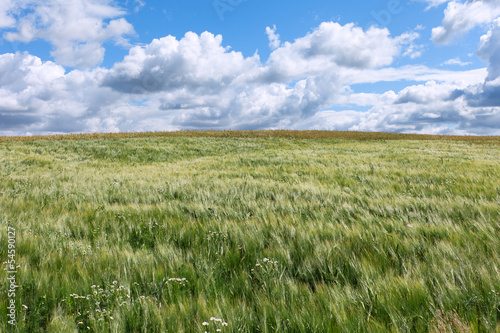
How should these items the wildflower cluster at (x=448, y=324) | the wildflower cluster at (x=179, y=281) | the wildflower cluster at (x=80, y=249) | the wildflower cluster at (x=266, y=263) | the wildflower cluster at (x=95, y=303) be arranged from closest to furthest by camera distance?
the wildflower cluster at (x=448, y=324) < the wildflower cluster at (x=95, y=303) < the wildflower cluster at (x=179, y=281) < the wildflower cluster at (x=266, y=263) < the wildflower cluster at (x=80, y=249)

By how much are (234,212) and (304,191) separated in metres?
2.14

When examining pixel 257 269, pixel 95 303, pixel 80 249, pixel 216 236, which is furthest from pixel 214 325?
pixel 80 249

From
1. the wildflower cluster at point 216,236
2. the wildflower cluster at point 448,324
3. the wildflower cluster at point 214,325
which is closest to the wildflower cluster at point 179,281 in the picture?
the wildflower cluster at point 214,325

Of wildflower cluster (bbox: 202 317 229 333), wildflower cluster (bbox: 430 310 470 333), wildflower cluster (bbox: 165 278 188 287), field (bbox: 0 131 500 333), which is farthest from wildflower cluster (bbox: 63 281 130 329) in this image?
wildflower cluster (bbox: 430 310 470 333)

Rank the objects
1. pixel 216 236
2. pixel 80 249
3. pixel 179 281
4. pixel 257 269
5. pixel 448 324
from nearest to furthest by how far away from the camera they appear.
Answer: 1. pixel 448 324
2. pixel 179 281
3. pixel 257 269
4. pixel 80 249
5. pixel 216 236

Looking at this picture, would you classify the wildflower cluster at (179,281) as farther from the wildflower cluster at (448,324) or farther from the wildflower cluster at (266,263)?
the wildflower cluster at (448,324)

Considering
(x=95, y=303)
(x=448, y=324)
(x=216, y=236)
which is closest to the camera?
(x=448, y=324)

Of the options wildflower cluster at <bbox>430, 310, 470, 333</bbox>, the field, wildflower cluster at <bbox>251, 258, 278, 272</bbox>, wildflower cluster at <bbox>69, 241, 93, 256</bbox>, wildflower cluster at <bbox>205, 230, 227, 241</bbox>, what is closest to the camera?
wildflower cluster at <bbox>430, 310, 470, 333</bbox>

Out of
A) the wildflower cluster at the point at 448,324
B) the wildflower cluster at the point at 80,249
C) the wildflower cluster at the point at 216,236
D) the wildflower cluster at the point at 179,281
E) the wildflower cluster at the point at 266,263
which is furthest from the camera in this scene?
the wildflower cluster at the point at 216,236

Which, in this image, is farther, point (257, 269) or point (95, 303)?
point (257, 269)

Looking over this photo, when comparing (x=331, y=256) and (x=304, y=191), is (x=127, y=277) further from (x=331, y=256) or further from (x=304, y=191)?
(x=304, y=191)

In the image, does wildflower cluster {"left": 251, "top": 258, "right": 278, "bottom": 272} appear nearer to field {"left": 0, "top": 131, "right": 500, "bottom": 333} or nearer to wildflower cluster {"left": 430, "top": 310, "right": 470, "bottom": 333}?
field {"left": 0, "top": 131, "right": 500, "bottom": 333}

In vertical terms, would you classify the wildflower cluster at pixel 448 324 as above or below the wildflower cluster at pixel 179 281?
above

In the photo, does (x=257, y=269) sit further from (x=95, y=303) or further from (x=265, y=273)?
(x=95, y=303)
